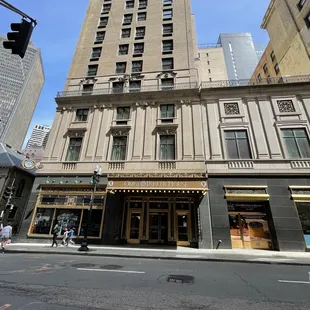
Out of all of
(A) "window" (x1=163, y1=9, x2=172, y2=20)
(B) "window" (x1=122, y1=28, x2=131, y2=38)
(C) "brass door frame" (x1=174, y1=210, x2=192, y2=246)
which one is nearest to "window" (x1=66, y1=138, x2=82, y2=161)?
(C) "brass door frame" (x1=174, y1=210, x2=192, y2=246)

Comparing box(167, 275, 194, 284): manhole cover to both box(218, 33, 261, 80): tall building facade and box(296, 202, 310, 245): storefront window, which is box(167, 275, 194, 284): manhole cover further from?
box(218, 33, 261, 80): tall building facade

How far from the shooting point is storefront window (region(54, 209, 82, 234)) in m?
14.9

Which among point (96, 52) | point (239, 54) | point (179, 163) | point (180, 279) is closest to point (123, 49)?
point (96, 52)

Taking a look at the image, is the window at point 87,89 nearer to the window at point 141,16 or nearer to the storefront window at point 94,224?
the storefront window at point 94,224

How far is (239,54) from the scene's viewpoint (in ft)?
306

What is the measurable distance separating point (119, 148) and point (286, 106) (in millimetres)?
15775

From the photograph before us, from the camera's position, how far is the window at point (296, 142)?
47.5 feet

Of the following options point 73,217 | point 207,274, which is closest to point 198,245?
point 207,274

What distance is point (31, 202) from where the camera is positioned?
15461mm

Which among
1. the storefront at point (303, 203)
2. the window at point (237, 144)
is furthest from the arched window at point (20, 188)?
the storefront at point (303, 203)

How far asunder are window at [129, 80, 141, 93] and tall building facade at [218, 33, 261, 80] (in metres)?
80.0

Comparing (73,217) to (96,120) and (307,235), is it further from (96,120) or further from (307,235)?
(307,235)

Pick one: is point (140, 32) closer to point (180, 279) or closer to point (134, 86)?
point (134, 86)

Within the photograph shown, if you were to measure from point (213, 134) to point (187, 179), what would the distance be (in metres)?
5.68
